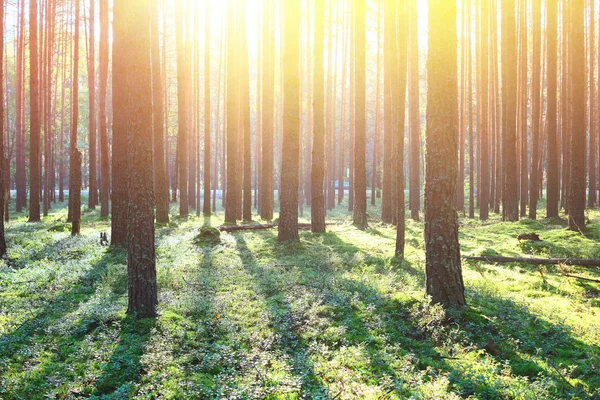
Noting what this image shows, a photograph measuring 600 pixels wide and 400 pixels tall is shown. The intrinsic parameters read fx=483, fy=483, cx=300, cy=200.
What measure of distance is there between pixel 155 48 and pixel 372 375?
15.7m

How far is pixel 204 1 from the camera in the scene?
2233cm

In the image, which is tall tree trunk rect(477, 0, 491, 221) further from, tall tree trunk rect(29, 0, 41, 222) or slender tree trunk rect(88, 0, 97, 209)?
tall tree trunk rect(29, 0, 41, 222)

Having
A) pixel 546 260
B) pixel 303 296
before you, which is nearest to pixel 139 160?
pixel 303 296

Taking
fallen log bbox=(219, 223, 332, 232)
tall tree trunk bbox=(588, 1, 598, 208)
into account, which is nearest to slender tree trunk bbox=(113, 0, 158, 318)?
fallen log bbox=(219, 223, 332, 232)

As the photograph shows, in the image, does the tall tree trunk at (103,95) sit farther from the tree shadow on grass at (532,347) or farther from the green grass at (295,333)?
the tree shadow on grass at (532,347)

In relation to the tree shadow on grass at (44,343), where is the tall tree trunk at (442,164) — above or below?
above

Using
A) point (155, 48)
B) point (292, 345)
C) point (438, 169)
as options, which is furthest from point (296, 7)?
point (292, 345)

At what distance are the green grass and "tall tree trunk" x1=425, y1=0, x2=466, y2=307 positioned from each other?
1.42 feet

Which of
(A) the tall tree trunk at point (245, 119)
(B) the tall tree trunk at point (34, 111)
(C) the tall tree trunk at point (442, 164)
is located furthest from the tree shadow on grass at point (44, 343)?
(B) the tall tree trunk at point (34, 111)

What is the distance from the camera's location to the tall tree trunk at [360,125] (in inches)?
666

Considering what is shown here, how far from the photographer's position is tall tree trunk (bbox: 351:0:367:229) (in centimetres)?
1692

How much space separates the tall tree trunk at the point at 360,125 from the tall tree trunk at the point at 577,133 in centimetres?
632

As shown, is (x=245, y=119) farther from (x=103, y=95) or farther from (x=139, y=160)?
(x=139, y=160)

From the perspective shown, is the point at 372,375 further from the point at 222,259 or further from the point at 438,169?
the point at 222,259
